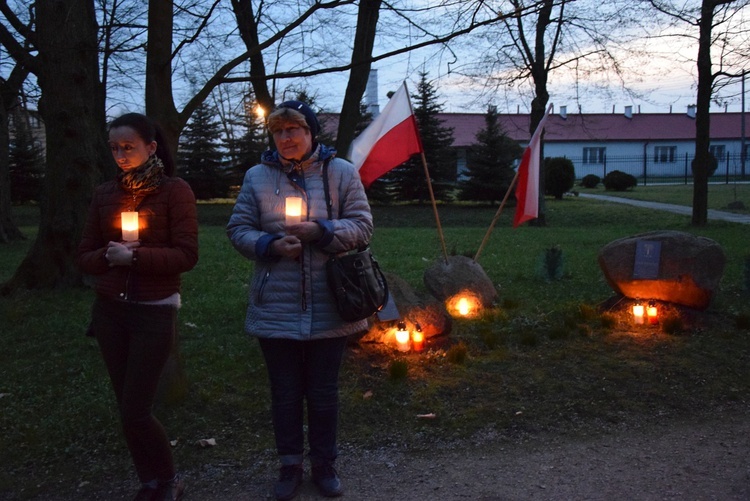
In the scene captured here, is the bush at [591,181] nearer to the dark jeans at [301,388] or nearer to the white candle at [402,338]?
the white candle at [402,338]

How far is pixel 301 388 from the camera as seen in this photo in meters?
3.55

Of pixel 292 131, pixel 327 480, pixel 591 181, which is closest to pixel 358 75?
pixel 292 131

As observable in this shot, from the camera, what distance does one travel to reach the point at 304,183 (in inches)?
137

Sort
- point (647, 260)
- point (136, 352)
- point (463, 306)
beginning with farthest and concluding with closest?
point (463, 306) < point (647, 260) < point (136, 352)

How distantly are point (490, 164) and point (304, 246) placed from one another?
82.5 ft

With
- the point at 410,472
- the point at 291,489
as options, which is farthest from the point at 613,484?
the point at 291,489

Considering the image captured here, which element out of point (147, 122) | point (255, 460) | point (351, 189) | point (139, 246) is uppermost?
point (147, 122)

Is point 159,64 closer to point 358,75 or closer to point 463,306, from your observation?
point 358,75

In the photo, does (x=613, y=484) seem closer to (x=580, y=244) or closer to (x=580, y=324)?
(x=580, y=324)

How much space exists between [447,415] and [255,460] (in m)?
1.30

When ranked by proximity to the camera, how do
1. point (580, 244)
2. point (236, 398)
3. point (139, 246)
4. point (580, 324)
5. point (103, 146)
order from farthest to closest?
point (580, 244)
point (103, 146)
point (580, 324)
point (236, 398)
point (139, 246)

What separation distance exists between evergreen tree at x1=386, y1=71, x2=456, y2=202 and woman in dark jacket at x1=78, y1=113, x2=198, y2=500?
25567mm

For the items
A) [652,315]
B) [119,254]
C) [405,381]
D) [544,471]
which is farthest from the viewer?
[652,315]

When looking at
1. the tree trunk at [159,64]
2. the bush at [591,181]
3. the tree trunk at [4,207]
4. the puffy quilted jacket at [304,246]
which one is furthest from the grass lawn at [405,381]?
the bush at [591,181]
